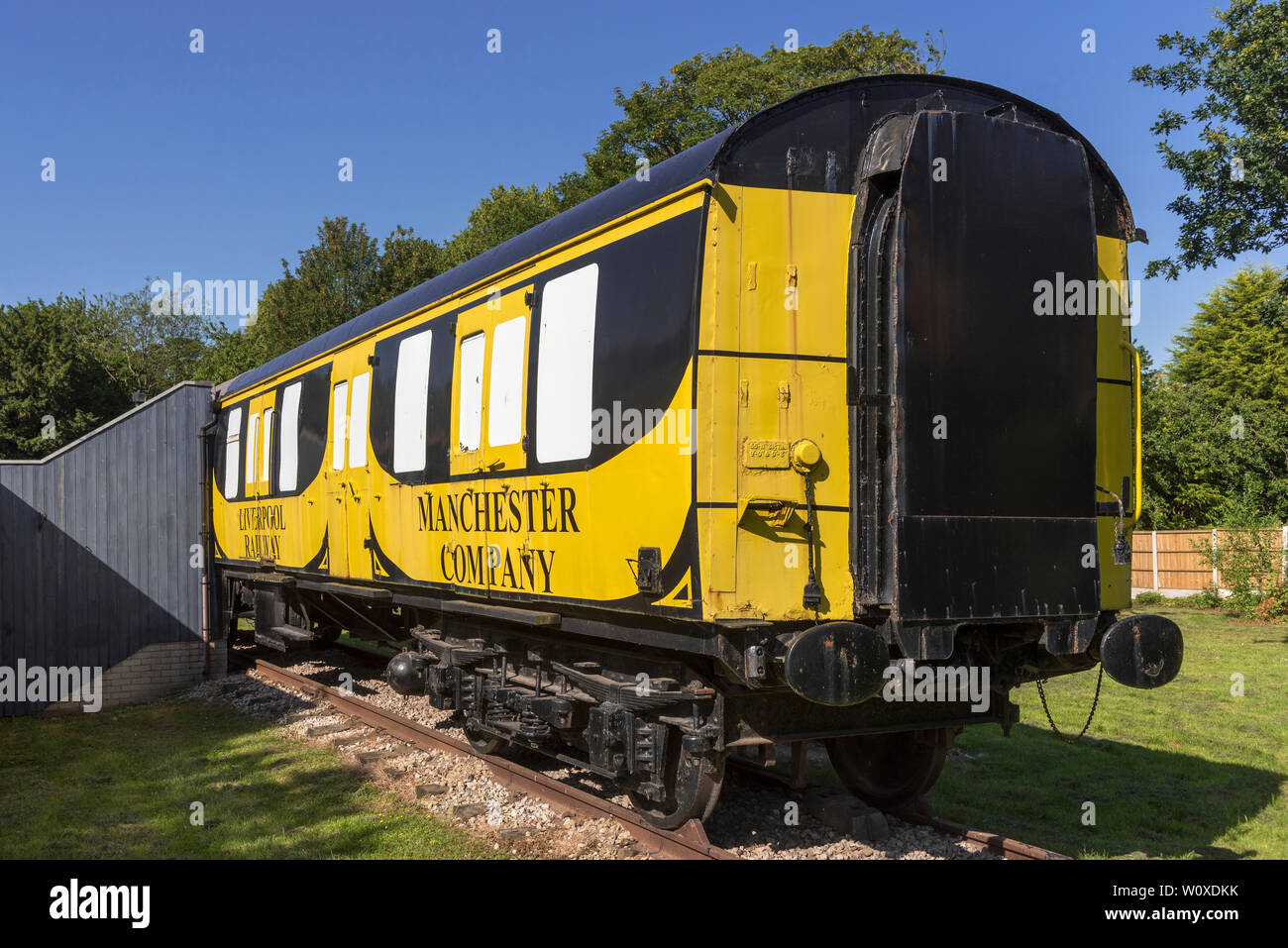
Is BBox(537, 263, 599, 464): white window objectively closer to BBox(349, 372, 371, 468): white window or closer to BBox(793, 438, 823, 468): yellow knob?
BBox(793, 438, 823, 468): yellow knob

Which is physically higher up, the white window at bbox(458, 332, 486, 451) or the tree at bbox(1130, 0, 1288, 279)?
the tree at bbox(1130, 0, 1288, 279)

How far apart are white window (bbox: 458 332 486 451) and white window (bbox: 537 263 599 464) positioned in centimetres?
92

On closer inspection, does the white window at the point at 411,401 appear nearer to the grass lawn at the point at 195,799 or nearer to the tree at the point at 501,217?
the grass lawn at the point at 195,799

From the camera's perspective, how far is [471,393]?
7.62 meters

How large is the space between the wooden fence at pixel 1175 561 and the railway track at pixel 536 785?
19.3 meters

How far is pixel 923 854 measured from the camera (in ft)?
20.0

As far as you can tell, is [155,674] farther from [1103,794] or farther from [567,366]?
[1103,794]

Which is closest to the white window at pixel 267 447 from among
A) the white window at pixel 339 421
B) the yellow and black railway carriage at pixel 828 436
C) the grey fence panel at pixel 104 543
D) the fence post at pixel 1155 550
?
the grey fence panel at pixel 104 543

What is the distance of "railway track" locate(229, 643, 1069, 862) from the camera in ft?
19.6

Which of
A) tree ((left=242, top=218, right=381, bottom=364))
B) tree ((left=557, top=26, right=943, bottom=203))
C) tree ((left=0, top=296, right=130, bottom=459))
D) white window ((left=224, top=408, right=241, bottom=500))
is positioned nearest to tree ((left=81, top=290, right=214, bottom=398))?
tree ((left=0, top=296, right=130, bottom=459))

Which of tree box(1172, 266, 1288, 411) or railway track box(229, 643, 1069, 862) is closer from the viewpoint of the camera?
railway track box(229, 643, 1069, 862)

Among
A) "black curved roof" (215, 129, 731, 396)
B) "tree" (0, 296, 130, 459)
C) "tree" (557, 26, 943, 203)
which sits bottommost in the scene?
"black curved roof" (215, 129, 731, 396)
